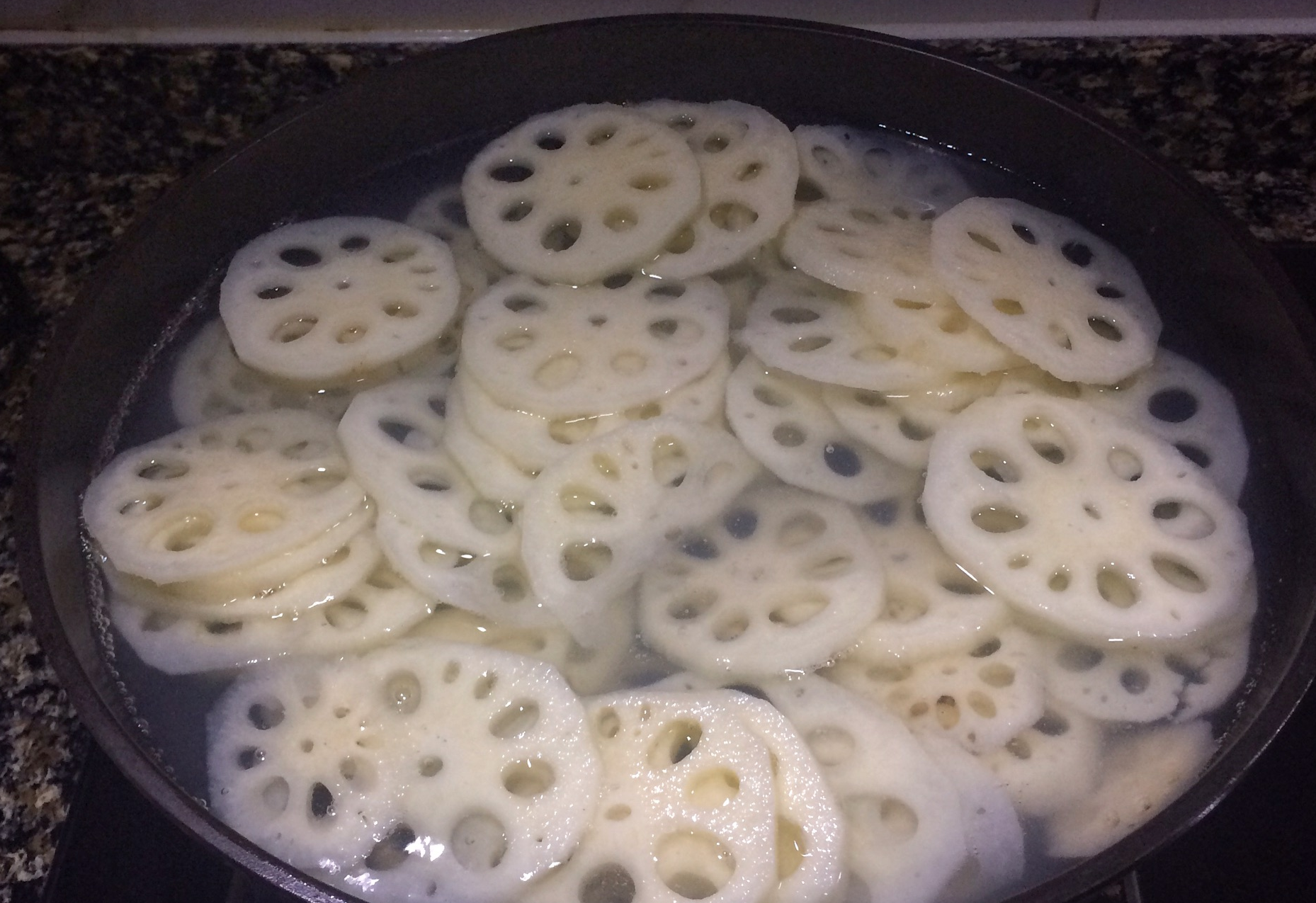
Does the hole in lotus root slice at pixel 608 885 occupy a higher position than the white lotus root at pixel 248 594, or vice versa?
the white lotus root at pixel 248 594

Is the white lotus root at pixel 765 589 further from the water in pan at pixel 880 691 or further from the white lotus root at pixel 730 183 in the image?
the white lotus root at pixel 730 183

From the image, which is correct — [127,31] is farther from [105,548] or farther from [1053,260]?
[1053,260]

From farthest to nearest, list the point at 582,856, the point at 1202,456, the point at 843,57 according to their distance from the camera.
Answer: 1. the point at 843,57
2. the point at 1202,456
3. the point at 582,856

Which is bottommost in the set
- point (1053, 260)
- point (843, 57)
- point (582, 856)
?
point (582, 856)

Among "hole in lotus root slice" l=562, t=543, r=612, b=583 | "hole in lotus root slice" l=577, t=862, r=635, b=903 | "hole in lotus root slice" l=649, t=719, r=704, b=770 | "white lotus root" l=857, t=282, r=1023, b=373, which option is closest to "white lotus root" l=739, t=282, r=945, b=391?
"white lotus root" l=857, t=282, r=1023, b=373

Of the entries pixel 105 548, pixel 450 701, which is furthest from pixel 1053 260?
pixel 105 548

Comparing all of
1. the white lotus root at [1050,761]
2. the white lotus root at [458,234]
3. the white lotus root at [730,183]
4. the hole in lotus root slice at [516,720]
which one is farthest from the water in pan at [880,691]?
the white lotus root at [458,234]

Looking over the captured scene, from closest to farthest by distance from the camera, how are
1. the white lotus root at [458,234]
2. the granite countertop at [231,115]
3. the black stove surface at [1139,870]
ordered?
the black stove surface at [1139,870]
the white lotus root at [458,234]
the granite countertop at [231,115]
